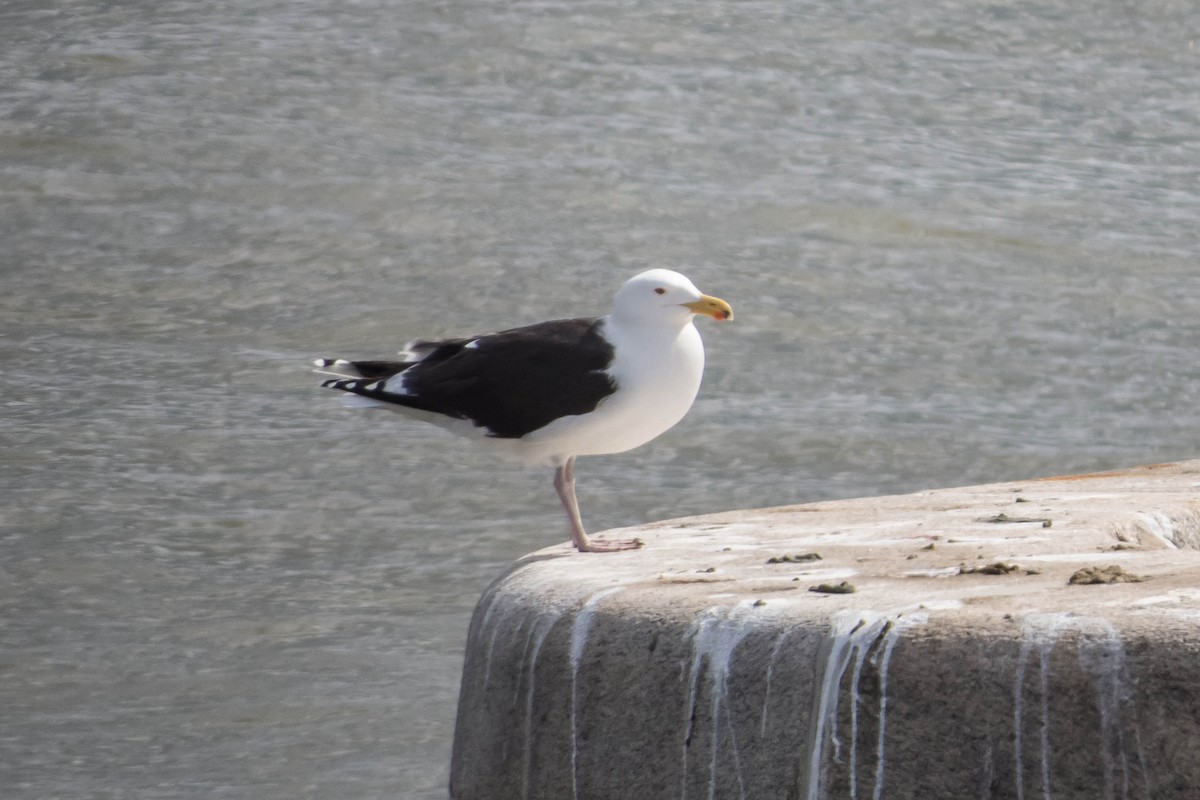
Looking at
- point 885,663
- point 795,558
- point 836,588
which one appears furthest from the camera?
point 795,558

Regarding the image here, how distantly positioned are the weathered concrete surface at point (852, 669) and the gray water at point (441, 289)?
8.23 feet

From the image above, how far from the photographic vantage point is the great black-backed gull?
4.14 metres

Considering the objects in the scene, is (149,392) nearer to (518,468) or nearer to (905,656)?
(518,468)

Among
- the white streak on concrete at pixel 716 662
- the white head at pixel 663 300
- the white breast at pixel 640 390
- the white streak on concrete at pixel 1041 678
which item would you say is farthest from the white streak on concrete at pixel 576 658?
the white head at pixel 663 300

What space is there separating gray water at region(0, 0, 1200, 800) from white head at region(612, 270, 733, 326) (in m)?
2.23

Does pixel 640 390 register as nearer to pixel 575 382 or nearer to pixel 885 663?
pixel 575 382

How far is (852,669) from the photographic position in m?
2.70

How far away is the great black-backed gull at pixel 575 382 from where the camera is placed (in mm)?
4145

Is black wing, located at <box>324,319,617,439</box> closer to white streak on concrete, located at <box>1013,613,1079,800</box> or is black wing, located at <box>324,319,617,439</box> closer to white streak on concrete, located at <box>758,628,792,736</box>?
white streak on concrete, located at <box>758,628,792,736</box>

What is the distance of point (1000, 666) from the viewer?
8.48 ft

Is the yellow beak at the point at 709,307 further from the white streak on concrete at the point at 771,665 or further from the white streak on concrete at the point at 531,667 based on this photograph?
the white streak on concrete at the point at 771,665

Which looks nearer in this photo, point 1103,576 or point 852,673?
point 852,673

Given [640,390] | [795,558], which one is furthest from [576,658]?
[640,390]

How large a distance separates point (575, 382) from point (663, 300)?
0.29m
